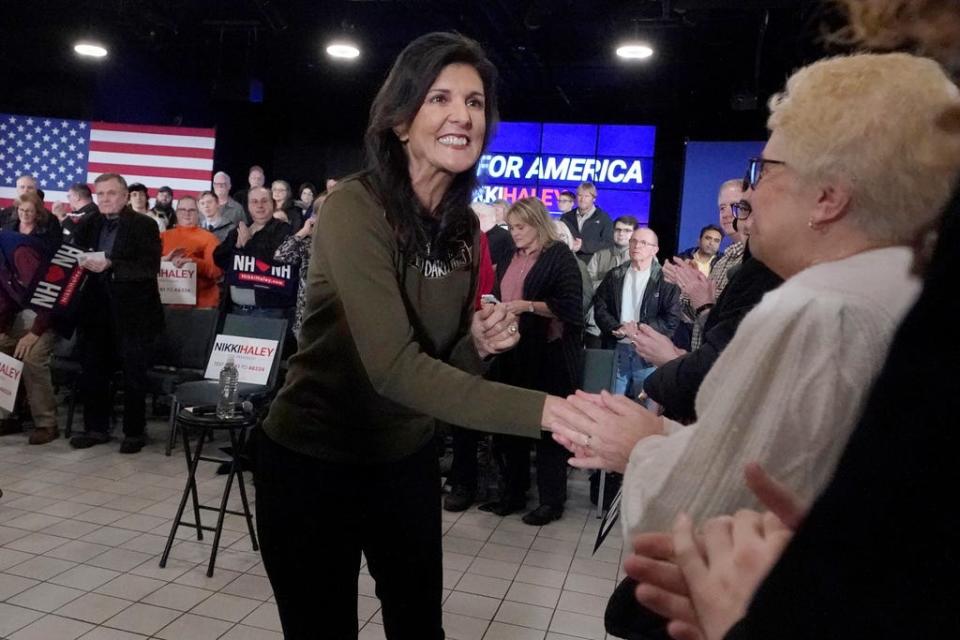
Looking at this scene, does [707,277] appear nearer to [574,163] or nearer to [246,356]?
[246,356]

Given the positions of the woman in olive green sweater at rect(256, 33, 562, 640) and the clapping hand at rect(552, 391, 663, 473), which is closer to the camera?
the clapping hand at rect(552, 391, 663, 473)

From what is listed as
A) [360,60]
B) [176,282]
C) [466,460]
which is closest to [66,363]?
[176,282]

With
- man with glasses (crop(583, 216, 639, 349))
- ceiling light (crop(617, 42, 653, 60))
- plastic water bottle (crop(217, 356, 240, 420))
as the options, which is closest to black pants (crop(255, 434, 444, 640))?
plastic water bottle (crop(217, 356, 240, 420))

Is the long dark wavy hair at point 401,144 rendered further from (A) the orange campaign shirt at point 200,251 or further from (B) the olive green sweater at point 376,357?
(A) the orange campaign shirt at point 200,251

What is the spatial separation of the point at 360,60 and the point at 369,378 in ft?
36.1

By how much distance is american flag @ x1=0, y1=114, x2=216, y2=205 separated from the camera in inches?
451

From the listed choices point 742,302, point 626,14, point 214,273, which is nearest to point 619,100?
point 626,14

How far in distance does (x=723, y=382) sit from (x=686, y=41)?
33.0ft

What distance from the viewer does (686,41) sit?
10.1 metres

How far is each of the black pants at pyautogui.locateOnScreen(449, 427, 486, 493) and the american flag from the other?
856 centimetres

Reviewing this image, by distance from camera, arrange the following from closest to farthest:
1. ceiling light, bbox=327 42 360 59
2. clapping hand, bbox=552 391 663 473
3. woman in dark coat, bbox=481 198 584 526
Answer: clapping hand, bbox=552 391 663 473 < woman in dark coat, bbox=481 198 584 526 < ceiling light, bbox=327 42 360 59

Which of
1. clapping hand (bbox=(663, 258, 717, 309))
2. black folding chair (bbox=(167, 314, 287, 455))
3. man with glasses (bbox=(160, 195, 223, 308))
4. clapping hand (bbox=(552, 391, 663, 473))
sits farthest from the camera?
man with glasses (bbox=(160, 195, 223, 308))

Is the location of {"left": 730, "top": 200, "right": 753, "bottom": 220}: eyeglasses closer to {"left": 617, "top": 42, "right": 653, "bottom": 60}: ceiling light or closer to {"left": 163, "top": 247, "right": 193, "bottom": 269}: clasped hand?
{"left": 163, "top": 247, "right": 193, "bottom": 269}: clasped hand

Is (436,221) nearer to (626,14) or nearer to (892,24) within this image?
(892,24)
